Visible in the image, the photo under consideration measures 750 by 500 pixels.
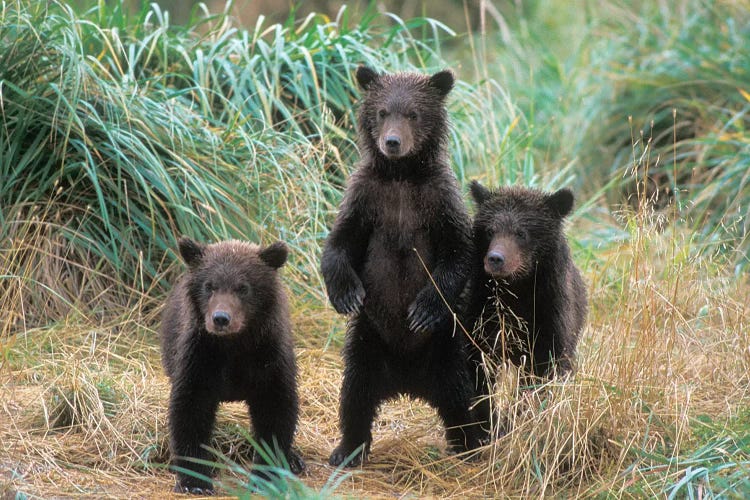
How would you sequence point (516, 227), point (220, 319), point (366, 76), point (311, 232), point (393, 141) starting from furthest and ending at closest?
point (311, 232)
point (366, 76)
point (516, 227)
point (393, 141)
point (220, 319)

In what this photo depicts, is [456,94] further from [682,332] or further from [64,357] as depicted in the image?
[64,357]

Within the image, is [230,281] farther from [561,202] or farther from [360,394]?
[561,202]

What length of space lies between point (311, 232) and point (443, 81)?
2.08m

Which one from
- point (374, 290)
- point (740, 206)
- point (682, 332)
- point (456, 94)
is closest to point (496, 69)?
point (456, 94)

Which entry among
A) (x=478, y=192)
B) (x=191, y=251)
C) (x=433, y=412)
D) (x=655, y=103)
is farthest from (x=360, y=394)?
(x=655, y=103)

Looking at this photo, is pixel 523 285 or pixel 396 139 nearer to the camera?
pixel 396 139

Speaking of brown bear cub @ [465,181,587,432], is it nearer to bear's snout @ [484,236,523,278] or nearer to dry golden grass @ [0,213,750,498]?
bear's snout @ [484,236,523,278]

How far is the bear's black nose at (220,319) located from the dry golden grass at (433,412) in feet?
2.58

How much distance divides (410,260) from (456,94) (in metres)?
3.49

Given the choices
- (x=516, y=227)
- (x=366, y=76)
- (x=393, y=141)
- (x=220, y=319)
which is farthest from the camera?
(x=366, y=76)

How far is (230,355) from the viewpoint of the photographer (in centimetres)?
507

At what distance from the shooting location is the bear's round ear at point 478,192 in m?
5.68

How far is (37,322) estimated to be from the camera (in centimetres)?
671

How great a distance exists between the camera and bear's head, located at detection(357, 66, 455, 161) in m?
5.29
